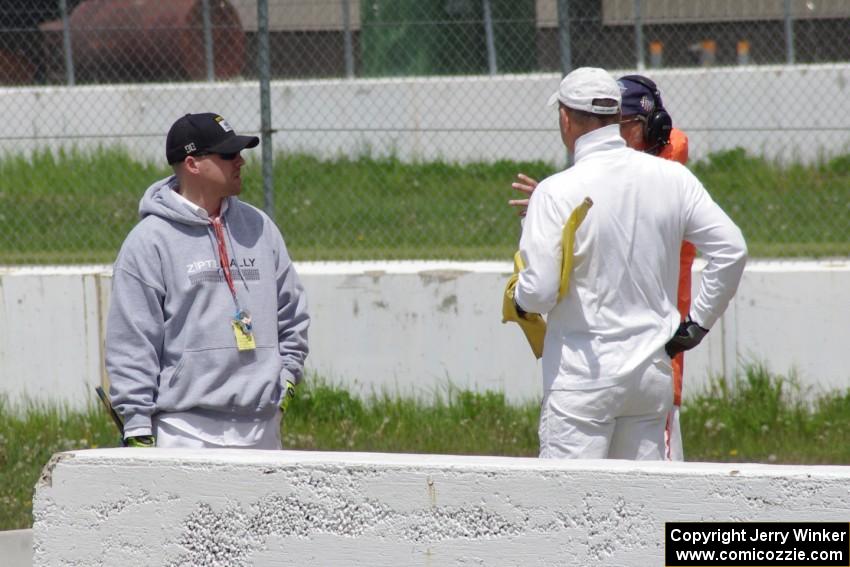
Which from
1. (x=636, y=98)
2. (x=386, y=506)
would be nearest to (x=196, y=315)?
(x=386, y=506)

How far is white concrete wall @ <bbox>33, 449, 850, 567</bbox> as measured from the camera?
3.37m

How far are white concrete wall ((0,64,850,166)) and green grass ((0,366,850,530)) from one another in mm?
4204

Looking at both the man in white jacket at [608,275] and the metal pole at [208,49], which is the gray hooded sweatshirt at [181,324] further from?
the metal pole at [208,49]

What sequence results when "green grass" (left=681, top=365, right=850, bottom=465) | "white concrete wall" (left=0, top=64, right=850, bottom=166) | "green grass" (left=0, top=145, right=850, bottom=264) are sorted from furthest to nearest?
"white concrete wall" (left=0, top=64, right=850, bottom=166), "green grass" (left=0, top=145, right=850, bottom=264), "green grass" (left=681, top=365, right=850, bottom=465)

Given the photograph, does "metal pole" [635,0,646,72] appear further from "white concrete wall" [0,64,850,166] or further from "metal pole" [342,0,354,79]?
"metal pole" [342,0,354,79]

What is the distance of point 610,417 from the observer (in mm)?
3928

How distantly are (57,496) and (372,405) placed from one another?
3.48 meters

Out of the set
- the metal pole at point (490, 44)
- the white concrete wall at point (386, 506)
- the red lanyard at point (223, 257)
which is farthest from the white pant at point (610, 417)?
the metal pole at point (490, 44)

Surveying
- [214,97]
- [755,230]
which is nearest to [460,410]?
[755,230]

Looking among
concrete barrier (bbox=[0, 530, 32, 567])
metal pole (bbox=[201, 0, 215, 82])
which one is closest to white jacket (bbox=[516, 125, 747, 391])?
concrete barrier (bbox=[0, 530, 32, 567])

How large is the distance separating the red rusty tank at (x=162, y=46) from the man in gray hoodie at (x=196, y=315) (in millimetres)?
7360

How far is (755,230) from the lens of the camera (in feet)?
27.0

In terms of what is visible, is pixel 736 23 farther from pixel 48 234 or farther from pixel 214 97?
pixel 48 234

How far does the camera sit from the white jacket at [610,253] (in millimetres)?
3867
